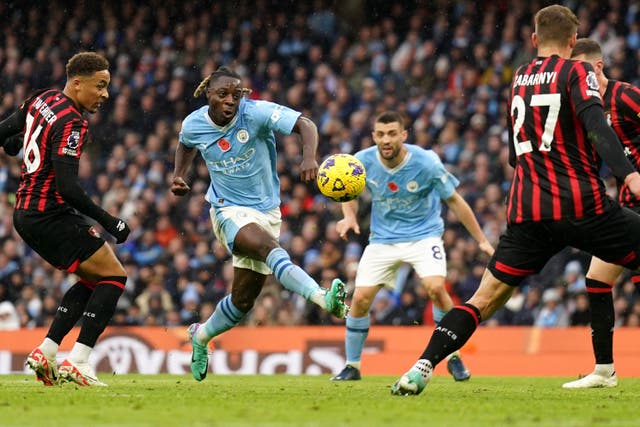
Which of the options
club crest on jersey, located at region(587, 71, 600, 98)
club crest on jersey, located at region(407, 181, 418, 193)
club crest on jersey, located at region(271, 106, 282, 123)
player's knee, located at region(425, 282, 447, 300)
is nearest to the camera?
club crest on jersey, located at region(587, 71, 600, 98)

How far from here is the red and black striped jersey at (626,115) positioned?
799cm

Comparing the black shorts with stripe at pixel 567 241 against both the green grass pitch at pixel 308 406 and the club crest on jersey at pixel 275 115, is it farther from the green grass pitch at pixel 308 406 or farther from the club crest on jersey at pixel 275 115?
the club crest on jersey at pixel 275 115

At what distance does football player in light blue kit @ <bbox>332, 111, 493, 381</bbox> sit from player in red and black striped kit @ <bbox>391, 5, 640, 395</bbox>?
339 cm

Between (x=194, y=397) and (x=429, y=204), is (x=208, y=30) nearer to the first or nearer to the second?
(x=429, y=204)

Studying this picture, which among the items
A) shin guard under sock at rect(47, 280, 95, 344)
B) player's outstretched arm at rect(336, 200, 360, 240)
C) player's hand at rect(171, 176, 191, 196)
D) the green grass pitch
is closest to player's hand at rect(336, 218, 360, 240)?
player's outstretched arm at rect(336, 200, 360, 240)

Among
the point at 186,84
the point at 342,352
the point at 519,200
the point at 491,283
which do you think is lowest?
the point at 342,352

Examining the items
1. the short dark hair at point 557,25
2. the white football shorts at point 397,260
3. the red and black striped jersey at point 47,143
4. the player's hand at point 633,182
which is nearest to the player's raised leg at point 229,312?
the red and black striped jersey at point 47,143

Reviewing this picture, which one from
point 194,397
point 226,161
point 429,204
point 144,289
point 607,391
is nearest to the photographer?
point 194,397

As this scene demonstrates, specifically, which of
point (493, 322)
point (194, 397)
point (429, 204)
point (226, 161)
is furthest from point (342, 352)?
point (194, 397)

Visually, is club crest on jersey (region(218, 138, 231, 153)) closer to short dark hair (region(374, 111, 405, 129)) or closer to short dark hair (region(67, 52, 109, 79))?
short dark hair (region(67, 52, 109, 79))

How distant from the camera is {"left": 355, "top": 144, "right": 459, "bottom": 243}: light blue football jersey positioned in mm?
10266

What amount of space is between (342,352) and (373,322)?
3.29ft

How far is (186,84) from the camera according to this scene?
63.5 feet

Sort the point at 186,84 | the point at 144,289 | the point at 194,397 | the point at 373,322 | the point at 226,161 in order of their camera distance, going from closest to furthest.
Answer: the point at 194,397
the point at 226,161
the point at 373,322
the point at 144,289
the point at 186,84
